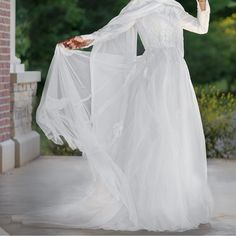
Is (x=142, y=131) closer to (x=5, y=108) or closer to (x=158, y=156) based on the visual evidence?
(x=158, y=156)

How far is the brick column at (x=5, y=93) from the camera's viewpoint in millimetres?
10520

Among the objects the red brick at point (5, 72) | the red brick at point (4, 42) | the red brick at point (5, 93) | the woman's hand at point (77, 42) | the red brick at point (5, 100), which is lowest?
the red brick at point (5, 100)

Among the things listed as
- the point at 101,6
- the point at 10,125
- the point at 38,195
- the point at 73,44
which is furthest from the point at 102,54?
the point at 101,6

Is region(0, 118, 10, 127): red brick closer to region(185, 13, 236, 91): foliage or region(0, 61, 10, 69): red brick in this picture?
region(0, 61, 10, 69): red brick

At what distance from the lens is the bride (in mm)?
6867

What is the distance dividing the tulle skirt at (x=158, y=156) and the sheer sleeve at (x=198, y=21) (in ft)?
0.76

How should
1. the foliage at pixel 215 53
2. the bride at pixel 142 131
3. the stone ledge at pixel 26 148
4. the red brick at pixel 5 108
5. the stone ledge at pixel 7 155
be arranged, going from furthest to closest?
1. the foliage at pixel 215 53
2. the stone ledge at pixel 26 148
3. the red brick at pixel 5 108
4. the stone ledge at pixel 7 155
5. the bride at pixel 142 131

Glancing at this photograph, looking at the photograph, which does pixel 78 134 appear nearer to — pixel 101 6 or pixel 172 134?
pixel 172 134

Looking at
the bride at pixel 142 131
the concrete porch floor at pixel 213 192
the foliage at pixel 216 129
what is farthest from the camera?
the foliage at pixel 216 129

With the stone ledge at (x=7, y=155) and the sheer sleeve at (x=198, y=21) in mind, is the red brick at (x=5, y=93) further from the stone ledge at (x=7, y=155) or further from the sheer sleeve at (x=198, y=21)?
the sheer sleeve at (x=198, y=21)

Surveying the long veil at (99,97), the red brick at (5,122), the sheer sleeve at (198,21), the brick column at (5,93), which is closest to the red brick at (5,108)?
the brick column at (5,93)

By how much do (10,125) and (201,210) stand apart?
14.9 ft

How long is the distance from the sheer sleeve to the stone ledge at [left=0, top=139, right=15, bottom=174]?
3947mm

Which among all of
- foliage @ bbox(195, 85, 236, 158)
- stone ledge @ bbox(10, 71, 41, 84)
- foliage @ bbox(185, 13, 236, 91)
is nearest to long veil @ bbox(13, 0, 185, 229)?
stone ledge @ bbox(10, 71, 41, 84)
